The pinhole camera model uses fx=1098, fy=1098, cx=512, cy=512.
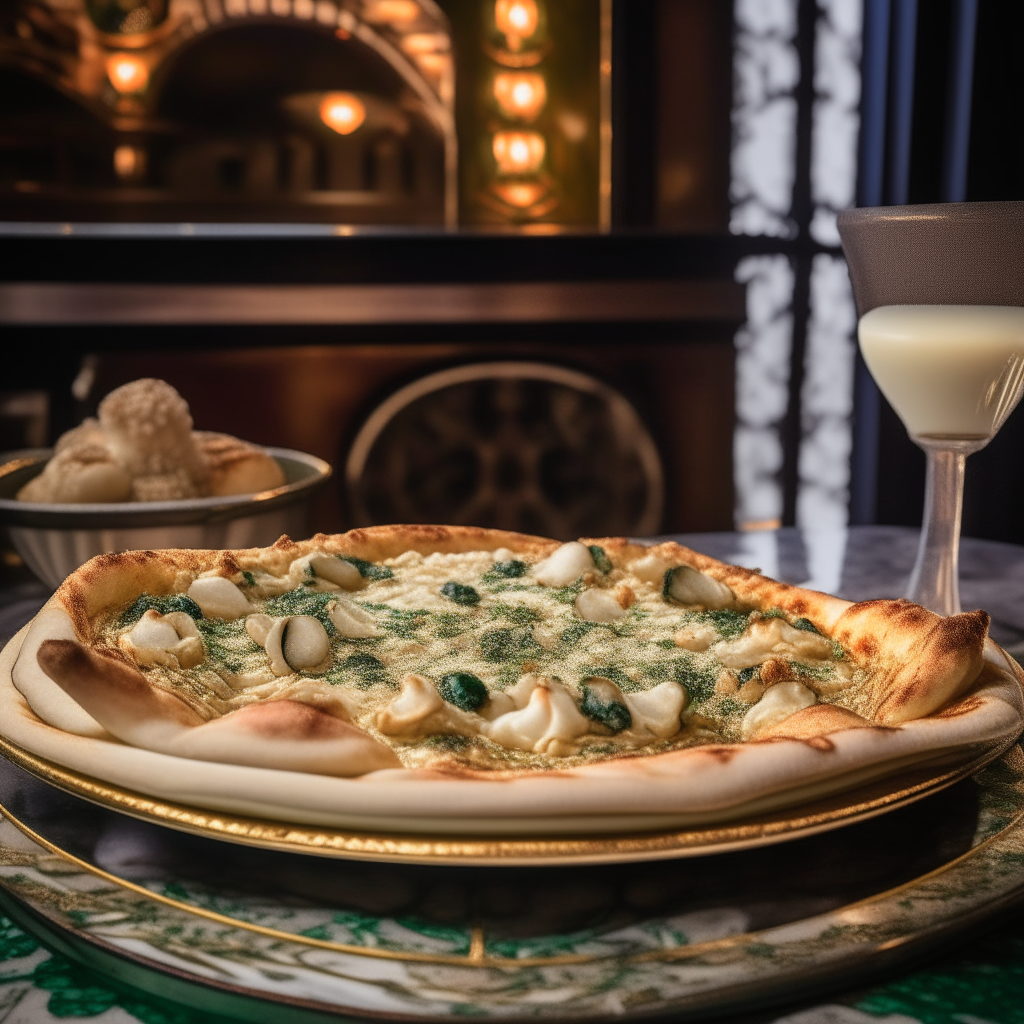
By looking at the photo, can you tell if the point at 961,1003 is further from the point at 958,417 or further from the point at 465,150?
the point at 465,150

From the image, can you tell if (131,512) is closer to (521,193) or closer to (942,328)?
(942,328)

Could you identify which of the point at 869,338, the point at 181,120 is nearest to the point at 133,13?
the point at 181,120

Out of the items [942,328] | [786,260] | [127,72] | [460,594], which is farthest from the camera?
[127,72]

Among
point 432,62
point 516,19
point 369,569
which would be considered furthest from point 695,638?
point 432,62

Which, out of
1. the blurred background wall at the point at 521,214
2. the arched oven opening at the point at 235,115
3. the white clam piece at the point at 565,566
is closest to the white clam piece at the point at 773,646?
the white clam piece at the point at 565,566

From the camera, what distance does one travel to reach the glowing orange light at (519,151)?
476 cm

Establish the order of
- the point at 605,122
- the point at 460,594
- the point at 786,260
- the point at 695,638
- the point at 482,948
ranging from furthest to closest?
1. the point at 605,122
2. the point at 786,260
3. the point at 460,594
4. the point at 695,638
5. the point at 482,948

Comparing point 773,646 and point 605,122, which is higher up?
point 605,122

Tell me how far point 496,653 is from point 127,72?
4615 mm

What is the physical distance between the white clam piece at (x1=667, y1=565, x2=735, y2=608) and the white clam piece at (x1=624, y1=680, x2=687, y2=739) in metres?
0.32

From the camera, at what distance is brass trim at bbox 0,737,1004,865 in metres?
0.57

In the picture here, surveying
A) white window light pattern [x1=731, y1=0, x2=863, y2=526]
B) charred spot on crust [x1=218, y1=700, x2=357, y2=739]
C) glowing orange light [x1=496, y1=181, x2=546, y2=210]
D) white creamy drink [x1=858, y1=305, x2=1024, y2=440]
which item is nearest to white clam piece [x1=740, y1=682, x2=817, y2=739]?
charred spot on crust [x1=218, y1=700, x2=357, y2=739]

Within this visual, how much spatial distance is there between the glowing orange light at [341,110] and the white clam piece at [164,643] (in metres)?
4.41

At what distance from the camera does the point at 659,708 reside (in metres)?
0.80
